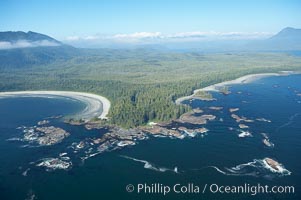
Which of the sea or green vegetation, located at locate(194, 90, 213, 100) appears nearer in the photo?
the sea

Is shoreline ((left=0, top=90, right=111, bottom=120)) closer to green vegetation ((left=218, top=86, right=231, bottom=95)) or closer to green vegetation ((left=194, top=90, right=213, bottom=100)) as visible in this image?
green vegetation ((left=194, top=90, right=213, bottom=100))

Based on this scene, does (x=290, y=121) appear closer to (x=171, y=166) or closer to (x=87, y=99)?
(x=171, y=166)

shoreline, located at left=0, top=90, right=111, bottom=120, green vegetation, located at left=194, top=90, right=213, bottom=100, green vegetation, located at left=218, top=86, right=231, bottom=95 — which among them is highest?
green vegetation, located at left=194, top=90, right=213, bottom=100

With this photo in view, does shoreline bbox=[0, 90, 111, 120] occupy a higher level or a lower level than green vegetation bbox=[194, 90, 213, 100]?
lower

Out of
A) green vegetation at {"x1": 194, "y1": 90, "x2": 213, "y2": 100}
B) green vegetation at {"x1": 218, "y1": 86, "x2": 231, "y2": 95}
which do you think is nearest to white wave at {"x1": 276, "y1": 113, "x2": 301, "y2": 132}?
green vegetation at {"x1": 194, "y1": 90, "x2": 213, "y2": 100}

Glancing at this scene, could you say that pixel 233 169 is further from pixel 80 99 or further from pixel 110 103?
pixel 80 99

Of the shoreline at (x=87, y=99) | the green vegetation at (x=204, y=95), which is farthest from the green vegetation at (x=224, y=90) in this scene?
the shoreline at (x=87, y=99)

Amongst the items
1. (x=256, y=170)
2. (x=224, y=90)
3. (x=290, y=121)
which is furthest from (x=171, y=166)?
(x=224, y=90)
